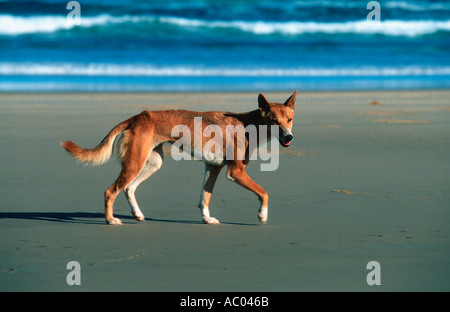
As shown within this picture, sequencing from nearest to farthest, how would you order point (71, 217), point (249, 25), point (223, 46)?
point (71, 217), point (223, 46), point (249, 25)

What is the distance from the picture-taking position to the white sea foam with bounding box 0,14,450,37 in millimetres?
40500

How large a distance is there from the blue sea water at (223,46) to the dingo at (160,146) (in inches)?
601

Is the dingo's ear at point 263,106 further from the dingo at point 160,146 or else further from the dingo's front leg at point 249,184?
the dingo's front leg at point 249,184

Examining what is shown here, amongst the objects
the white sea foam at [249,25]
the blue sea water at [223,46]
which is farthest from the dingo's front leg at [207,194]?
the white sea foam at [249,25]

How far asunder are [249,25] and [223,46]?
21.1 ft

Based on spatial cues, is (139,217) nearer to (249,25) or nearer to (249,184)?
(249,184)

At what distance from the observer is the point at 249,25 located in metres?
44.0

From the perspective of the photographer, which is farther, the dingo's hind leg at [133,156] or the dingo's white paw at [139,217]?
the dingo's white paw at [139,217]

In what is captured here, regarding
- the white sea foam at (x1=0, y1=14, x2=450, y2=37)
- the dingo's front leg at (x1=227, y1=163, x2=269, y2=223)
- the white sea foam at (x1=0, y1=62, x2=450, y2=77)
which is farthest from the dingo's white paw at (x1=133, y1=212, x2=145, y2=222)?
the white sea foam at (x1=0, y1=14, x2=450, y2=37)

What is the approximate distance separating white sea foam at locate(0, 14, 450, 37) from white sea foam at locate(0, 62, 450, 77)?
10.0 metres

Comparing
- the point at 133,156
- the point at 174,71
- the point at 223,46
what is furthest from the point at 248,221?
the point at 223,46

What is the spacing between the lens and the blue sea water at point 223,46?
26.8 metres

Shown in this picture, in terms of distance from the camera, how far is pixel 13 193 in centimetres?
791

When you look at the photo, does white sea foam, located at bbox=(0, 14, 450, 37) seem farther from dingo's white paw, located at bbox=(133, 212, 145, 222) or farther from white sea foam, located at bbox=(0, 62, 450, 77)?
dingo's white paw, located at bbox=(133, 212, 145, 222)
